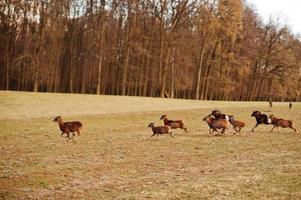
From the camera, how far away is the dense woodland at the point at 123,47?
57500 mm

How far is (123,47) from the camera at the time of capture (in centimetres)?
6181

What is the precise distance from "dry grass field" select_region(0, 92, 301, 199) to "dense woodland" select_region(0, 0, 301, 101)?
3020cm

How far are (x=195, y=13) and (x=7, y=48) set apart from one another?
24.4m

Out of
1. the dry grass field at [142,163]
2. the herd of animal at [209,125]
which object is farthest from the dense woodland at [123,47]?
the herd of animal at [209,125]

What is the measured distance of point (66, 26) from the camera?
6356cm

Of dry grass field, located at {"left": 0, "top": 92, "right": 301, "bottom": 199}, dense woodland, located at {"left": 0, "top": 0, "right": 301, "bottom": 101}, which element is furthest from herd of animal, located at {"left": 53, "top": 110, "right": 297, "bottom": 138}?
dense woodland, located at {"left": 0, "top": 0, "right": 301, "bottom": 101}

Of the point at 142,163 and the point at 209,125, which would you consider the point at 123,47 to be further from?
the point at 142,163

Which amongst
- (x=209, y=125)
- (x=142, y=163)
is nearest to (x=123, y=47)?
(x=209, y=125)

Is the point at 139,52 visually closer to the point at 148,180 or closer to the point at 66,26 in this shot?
the point at 66,26

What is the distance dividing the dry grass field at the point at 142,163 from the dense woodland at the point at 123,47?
3020cm

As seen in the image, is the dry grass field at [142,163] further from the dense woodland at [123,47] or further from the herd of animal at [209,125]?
the dense woodland at [123,47]

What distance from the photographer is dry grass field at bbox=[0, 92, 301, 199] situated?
40.8 feet

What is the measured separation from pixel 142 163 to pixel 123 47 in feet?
153

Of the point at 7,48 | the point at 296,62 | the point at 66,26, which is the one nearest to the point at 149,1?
the point at 66,26
